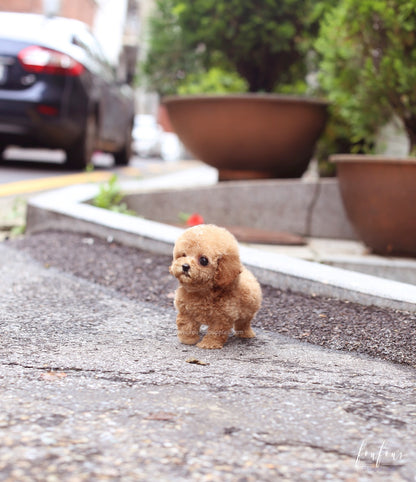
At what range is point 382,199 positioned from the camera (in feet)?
14.1

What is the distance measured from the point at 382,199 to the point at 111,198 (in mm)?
1890

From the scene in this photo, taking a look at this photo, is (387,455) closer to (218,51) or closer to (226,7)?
(226,7)

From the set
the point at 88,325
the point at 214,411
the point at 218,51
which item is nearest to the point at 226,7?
the point at 218,51

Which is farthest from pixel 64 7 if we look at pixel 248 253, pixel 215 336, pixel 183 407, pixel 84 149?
pixel 183 407

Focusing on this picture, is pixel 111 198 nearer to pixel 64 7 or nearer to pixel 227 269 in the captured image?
pixel 227 269

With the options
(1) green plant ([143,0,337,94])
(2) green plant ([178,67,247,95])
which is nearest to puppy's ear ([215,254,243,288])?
(1) green plant ([143,0,337,94])

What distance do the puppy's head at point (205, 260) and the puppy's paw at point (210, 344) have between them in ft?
0.66

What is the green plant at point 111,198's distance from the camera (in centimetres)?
493

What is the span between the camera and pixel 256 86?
7.49 m

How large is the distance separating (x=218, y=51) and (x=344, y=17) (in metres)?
2.87

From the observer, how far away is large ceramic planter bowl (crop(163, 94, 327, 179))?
575 centimetres

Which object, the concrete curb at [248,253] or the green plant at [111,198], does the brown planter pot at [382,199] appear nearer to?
the concrete curb at [248,253]

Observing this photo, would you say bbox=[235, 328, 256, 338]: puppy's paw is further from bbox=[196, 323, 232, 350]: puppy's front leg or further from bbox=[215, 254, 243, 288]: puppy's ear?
bbox=[215, 254, 243, 288]: puppy's ear

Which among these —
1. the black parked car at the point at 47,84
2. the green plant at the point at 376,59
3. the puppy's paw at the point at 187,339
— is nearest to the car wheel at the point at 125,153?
the black parked car at the point at 47,84
